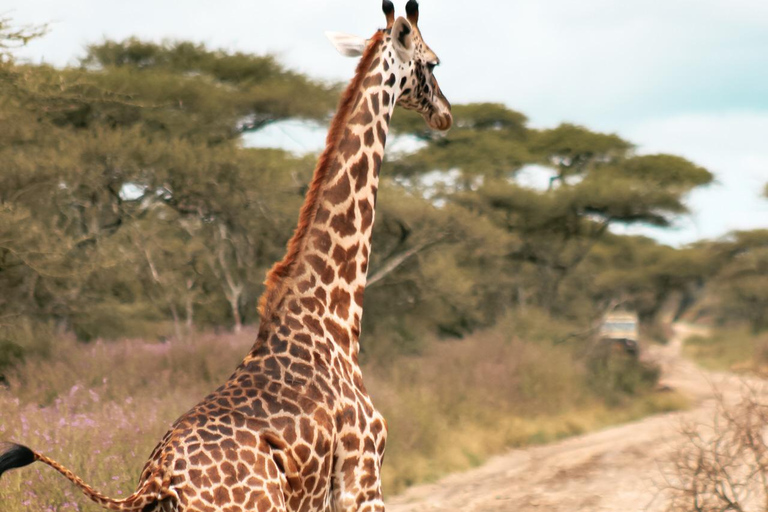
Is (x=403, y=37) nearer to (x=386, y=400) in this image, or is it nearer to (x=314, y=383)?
(x=314, y=383)

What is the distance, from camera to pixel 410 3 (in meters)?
4.55

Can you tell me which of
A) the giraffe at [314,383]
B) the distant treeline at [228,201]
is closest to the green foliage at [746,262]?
the distant treeline at [228,201]

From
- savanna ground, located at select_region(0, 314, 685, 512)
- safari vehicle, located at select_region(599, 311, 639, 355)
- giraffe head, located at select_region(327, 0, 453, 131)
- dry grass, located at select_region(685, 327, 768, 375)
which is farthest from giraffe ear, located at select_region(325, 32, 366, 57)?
dry grass, located at select_region(685, 327, 768, 375)

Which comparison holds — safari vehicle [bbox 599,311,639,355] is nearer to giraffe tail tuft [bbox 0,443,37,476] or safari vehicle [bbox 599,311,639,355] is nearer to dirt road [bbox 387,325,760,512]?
dirt road [bbox 387,325,760,512]

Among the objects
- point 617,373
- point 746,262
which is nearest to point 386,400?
point 617,373

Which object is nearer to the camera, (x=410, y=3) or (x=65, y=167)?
(x=410, y=3)

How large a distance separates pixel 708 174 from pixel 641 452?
13901 millimetres

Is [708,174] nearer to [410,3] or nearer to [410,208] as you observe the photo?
[410,208]

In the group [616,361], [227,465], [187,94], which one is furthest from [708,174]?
[227,465]

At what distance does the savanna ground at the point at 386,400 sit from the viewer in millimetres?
6383

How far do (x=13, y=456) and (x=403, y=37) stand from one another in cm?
256

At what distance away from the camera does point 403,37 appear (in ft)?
14.6

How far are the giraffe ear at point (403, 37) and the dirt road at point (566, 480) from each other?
391cm

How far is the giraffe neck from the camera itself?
4008mm
